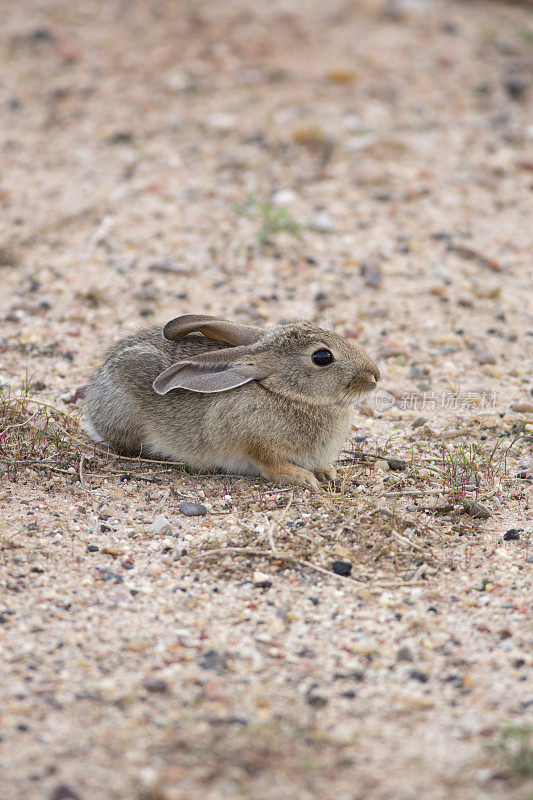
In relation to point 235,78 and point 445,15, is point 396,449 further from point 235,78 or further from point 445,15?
point 445,15

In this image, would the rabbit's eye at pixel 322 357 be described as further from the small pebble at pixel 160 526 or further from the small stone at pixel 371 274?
the small stone at pixel 371 274

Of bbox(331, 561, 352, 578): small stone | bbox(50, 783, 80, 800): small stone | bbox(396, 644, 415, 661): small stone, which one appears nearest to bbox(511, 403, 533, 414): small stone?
bbox(331, 561, 352, 578): small stone

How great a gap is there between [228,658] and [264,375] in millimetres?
2169

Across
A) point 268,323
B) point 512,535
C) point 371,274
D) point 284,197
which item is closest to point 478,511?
point 512,535

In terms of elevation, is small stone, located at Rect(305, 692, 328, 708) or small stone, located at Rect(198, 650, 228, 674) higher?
small stone, located at Rect(305, 692, 328, 708)

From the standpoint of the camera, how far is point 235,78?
11688mm

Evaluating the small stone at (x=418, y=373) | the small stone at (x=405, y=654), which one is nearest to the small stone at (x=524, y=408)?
the small stone at (x=418, y=373)

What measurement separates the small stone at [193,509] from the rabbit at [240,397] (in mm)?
567

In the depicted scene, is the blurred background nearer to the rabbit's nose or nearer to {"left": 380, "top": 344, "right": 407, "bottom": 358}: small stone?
{"left": 380, "top": 344, "right": 407, "bottom": 358}: small stone

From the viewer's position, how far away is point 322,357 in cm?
590

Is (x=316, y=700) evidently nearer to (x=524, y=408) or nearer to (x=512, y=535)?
(x=512, y=535)

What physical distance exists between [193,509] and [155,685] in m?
1.64

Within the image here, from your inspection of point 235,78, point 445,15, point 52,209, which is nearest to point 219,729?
point 52,209

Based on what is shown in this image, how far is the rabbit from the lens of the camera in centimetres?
584
